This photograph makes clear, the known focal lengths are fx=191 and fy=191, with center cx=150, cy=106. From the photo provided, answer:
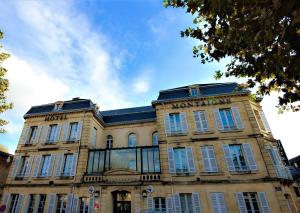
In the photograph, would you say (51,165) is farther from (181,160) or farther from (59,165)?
(181,160)

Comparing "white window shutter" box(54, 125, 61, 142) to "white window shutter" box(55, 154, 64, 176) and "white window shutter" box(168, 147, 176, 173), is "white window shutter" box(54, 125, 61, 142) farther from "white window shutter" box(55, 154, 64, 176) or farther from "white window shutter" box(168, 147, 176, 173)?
"white window shutter" box(168, 147, 176, 173)

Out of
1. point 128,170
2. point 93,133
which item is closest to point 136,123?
point 93,133

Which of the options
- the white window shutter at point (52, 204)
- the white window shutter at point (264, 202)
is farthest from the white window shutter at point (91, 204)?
the white window shutter at point (264, 202)

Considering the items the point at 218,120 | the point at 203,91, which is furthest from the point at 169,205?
the point at 203,91

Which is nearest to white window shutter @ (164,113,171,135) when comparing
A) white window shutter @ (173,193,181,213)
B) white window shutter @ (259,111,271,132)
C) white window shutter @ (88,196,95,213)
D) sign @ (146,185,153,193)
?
sign @ (146,185,153,193)

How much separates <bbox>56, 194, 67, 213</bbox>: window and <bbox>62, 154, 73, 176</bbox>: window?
68.0 inches

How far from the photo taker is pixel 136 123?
20.1 m

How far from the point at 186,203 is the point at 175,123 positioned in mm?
6290

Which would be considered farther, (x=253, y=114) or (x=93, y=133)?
(x=93, y=133)

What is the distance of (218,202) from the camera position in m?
13.3

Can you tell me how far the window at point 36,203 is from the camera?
1571cm

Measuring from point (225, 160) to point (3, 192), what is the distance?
19346 millimetres

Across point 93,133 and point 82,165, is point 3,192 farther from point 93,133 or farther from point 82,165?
point 93,133

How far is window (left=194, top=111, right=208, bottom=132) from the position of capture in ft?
52.5
